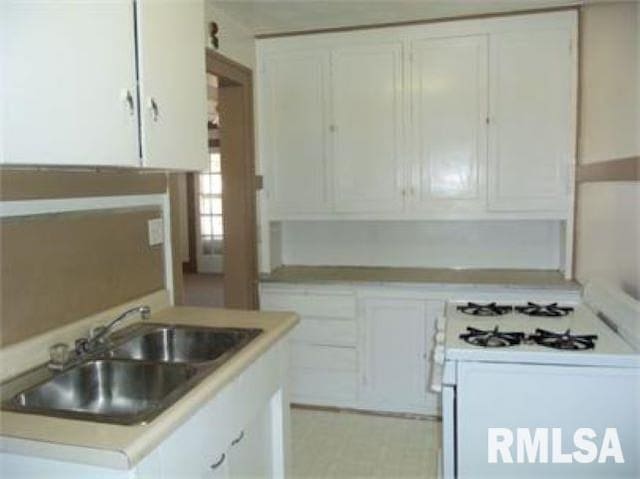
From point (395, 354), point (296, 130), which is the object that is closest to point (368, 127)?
point (296, 130)

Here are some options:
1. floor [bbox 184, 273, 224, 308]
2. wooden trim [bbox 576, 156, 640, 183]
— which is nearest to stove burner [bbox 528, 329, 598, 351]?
wooden trim [bbox 576, 156, 640, 183]

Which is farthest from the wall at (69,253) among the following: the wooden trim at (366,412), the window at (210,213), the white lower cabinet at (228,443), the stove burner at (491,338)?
the window at (210,213)

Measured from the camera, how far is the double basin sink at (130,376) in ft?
4.57

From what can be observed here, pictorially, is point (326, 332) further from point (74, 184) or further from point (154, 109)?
point (154, 109)

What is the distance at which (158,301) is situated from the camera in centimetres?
236

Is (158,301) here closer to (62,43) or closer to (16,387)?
(16,387)

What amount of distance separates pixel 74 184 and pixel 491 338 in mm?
1558

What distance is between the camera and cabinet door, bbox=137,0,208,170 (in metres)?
1.63

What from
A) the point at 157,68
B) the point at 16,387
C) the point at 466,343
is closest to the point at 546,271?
the point at 466,343

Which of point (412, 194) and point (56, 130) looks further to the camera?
point (412, 194)

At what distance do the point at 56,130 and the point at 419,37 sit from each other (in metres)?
2.42

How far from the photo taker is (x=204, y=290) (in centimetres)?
684

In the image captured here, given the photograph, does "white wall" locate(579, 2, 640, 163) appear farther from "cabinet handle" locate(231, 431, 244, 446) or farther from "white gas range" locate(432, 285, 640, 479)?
"cabinet handle" locate(231, 431, 244, 446)

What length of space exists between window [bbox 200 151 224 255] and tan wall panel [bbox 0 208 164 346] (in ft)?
17.6
